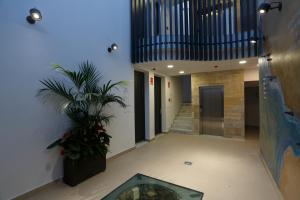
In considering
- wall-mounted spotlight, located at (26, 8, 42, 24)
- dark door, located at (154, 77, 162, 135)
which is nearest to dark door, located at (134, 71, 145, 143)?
dark door, located at (154, 77, 162, 135)

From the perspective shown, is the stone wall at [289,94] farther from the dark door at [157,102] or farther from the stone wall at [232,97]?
the dark door at [157,102]

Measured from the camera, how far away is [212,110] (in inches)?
245

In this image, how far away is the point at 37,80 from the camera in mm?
2629

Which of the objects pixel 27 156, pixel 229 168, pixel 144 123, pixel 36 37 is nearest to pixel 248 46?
pixel 229 168

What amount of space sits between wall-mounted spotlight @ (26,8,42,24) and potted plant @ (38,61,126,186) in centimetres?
75

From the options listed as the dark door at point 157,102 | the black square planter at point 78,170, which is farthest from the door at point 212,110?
the black square planter at point 78,170

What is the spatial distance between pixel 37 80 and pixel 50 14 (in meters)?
1.17

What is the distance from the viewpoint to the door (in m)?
6.04

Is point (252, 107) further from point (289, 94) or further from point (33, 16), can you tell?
point (33, 16)

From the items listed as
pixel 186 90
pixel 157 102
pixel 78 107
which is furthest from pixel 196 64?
pixel 186 90

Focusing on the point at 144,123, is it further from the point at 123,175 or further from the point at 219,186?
the point at 219,186

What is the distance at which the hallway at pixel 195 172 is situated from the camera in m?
2.55

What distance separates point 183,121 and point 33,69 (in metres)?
5.83

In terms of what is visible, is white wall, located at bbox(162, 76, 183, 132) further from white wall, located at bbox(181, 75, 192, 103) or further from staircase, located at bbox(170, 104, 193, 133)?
white wall, located at bbox(181, 75, 192, 103)
